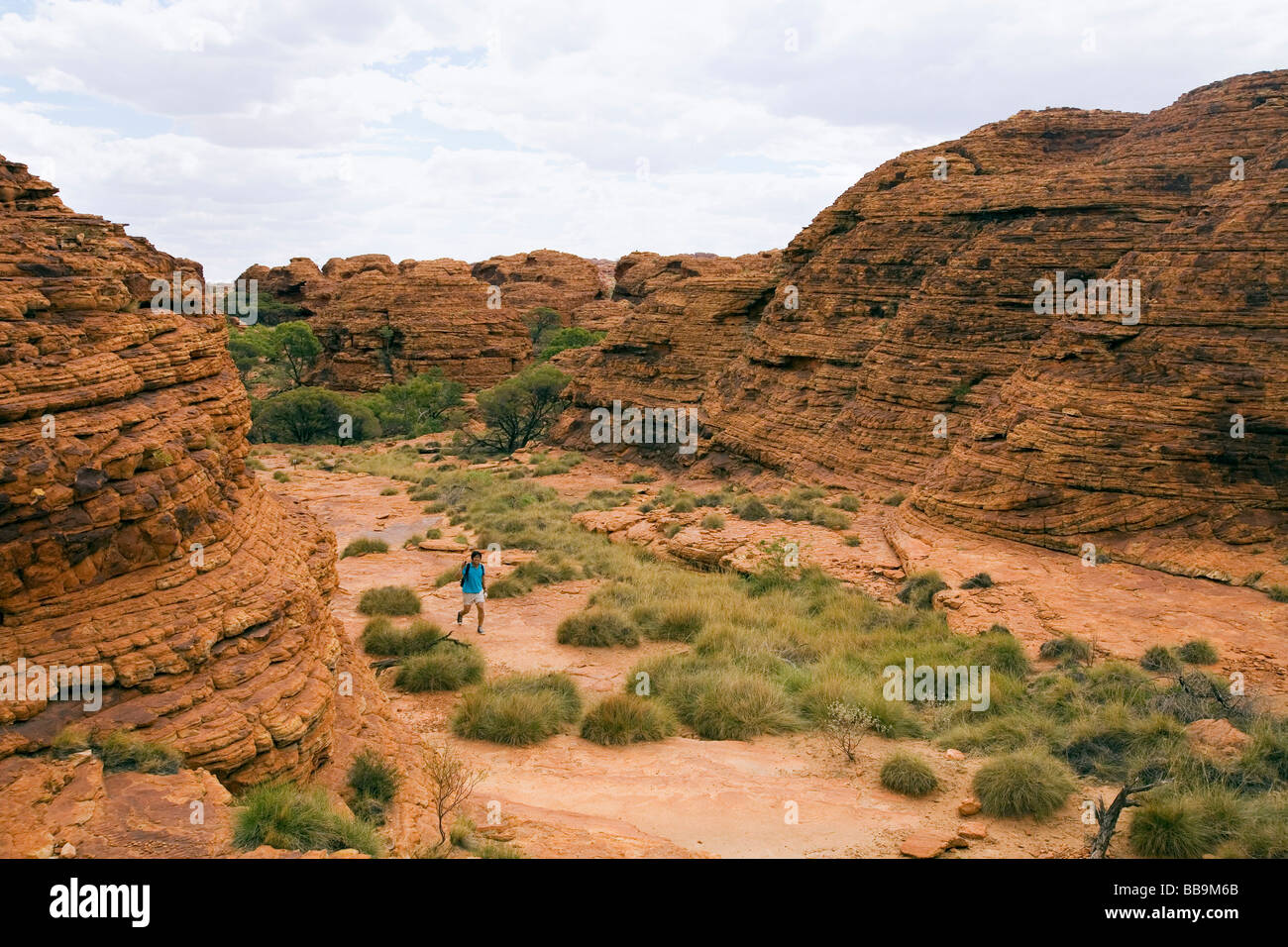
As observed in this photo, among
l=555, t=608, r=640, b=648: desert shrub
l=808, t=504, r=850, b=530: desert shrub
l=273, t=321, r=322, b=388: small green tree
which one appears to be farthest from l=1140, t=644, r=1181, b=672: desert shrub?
l=273, t=321, r=322, b=388: small green tree

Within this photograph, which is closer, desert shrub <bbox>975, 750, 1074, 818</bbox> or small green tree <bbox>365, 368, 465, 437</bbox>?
desert shrub <bbox>975, 750, 1074, 818</bbox>

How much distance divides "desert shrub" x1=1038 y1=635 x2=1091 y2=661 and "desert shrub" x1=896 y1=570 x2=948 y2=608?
2.55m

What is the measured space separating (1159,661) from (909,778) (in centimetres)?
497

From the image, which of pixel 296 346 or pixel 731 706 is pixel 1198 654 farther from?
pixel 296 346

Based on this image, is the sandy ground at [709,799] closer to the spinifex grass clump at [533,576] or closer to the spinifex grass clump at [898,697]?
the spinifex grass clump at [898,697]

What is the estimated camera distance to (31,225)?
7582mm

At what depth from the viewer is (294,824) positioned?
5094mm

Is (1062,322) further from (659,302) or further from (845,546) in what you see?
(659,302)

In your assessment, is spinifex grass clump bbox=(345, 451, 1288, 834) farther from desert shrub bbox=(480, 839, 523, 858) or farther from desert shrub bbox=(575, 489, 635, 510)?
desert shrub bbox=(575, 489, 635, 510)

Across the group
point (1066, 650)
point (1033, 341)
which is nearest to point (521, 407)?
point (1033, 341)

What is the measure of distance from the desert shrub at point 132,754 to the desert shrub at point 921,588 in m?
11.1

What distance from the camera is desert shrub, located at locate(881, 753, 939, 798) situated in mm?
7664
